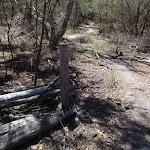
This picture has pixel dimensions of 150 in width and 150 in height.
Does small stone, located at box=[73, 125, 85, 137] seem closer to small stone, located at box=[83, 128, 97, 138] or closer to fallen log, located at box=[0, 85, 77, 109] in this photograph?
small stone, located at box=[83, 128, 97, 138]

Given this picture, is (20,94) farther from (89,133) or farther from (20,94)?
(89,133)

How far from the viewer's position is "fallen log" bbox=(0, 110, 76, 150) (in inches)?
102

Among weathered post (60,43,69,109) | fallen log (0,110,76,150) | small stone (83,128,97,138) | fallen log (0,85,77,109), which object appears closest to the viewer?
fallen log (0,110,76,150)

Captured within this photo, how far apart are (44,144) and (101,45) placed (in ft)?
35.5

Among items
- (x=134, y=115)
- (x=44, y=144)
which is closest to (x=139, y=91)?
(x=134, y=115)

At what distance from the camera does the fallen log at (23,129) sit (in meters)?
2.60

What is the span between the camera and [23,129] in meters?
2.83

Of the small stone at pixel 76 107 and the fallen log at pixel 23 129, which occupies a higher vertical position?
the fallen log at pixel 23 129

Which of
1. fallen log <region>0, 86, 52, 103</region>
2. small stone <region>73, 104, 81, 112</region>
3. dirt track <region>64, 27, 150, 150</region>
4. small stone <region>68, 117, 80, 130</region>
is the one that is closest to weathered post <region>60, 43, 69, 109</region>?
small stone <region>68, 117, 80, 130</region>

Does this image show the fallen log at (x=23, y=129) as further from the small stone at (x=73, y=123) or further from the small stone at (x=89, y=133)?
the small stone at (x=89, y=133)

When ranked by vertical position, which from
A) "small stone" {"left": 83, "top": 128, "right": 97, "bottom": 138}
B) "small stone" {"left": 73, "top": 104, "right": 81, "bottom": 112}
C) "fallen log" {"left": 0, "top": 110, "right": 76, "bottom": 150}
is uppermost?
"fallen log" {"left": 0, "top": 110, "right": 76, "bottom": 150}

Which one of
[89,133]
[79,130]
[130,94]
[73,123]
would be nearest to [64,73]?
[73,123]

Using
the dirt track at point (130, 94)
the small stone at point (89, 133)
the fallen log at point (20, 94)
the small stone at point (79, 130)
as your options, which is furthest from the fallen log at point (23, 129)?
the dirt track at point (130, 94)

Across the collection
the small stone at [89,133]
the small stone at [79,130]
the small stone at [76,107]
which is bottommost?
the small stone at [89,133]
